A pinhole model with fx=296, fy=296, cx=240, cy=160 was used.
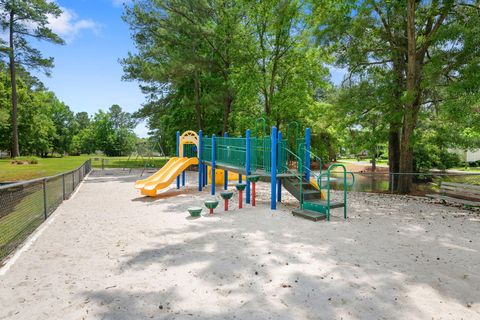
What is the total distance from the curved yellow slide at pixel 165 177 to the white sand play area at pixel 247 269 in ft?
10.6

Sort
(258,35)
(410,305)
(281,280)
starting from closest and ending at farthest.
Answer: (410,305) → (281,280) → (258,35)

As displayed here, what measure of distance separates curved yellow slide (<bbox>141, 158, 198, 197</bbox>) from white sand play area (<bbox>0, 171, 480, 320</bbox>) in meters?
3.23

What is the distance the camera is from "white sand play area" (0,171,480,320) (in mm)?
3398

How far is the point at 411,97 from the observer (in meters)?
10.7

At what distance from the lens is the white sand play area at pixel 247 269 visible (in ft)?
11.1

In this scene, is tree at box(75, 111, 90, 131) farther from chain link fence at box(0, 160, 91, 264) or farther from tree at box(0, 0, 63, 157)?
chain link fence at box(0, 160, 91, 264)

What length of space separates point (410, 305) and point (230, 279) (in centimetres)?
223

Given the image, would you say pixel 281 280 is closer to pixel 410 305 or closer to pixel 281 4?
pixel 410 305

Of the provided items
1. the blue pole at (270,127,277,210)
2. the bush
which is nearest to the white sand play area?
the blue pole at (270,127,277,210)

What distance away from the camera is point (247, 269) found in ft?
14.6

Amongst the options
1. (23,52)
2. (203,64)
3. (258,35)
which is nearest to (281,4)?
(258,35)

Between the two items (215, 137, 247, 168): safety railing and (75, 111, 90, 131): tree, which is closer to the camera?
(215, 137, 247, 168): safety railing

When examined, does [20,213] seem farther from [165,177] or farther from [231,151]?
[231,151]

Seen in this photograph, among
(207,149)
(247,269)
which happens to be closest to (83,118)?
(207,149)
